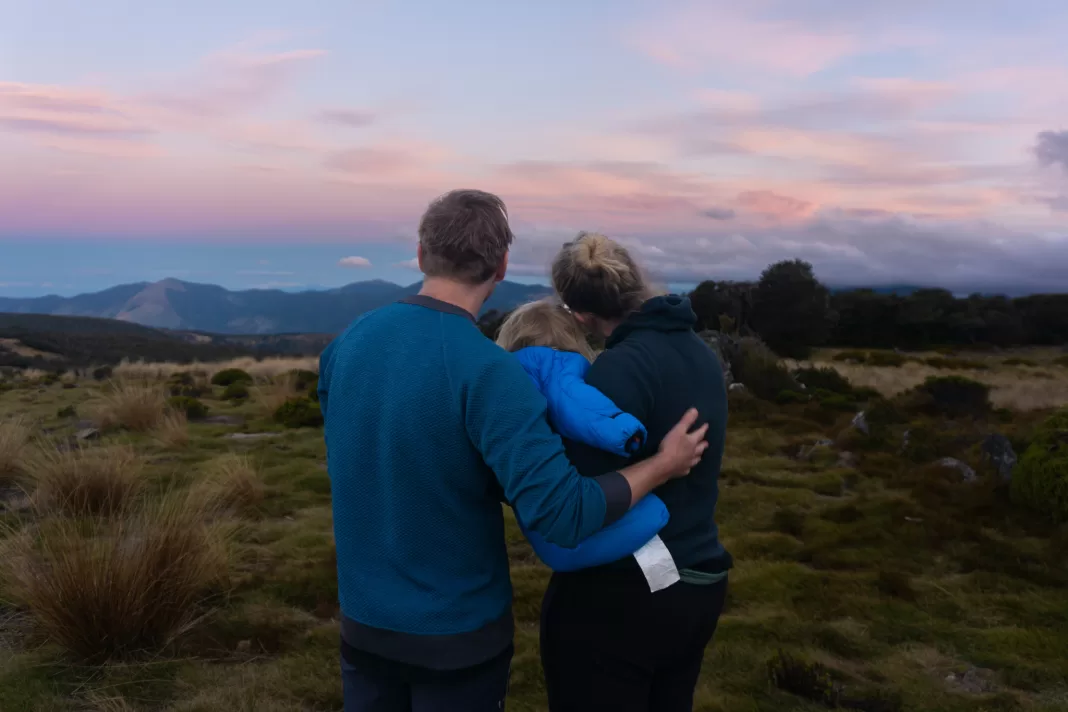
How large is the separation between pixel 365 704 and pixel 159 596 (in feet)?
9.09

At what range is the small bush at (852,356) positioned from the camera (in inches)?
1198

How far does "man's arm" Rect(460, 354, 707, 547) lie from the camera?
1740mm

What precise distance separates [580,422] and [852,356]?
106 ft

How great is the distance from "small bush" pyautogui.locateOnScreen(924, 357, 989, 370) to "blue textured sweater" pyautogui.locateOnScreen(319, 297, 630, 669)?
31004 mm

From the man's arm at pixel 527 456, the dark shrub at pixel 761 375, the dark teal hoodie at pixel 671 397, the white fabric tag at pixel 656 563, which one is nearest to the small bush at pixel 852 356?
the dark shrub at pixel 761 375

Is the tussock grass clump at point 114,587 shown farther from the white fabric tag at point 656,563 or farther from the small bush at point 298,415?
the small bush at point 298,415

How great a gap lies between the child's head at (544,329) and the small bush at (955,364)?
30.6 meters

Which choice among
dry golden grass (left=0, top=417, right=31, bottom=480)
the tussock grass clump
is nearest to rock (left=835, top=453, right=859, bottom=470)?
the tussock grass clump

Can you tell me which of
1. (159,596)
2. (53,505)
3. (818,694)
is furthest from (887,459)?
(53,505)

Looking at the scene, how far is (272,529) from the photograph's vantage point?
657 centimetres

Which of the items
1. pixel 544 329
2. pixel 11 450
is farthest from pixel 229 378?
pixel 544 329

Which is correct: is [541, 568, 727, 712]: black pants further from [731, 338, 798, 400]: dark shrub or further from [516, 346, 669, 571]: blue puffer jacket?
[731, 338, 798, 400]: dark shrub

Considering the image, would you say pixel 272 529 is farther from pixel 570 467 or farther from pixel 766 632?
pixel 570 467

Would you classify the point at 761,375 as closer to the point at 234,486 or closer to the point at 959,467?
the point at 959,467
